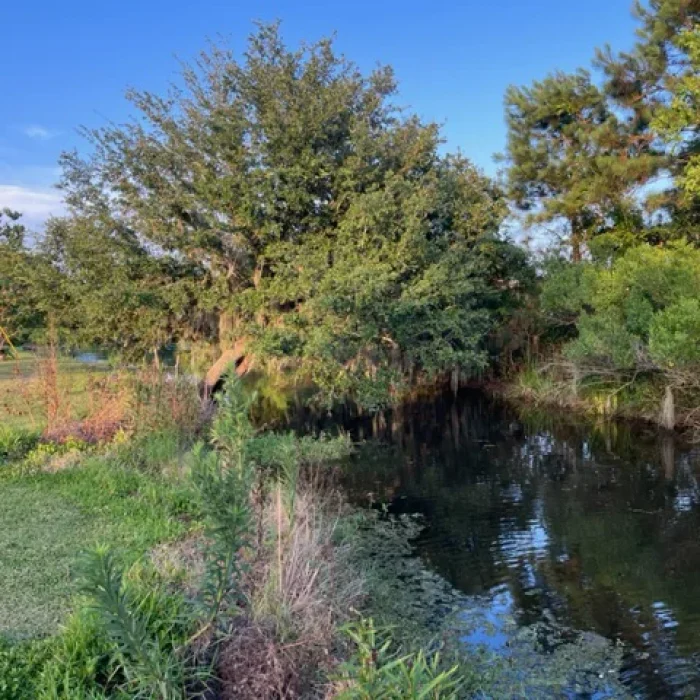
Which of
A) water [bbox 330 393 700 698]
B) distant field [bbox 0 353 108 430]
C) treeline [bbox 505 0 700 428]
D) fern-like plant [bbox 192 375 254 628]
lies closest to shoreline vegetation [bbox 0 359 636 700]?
fern-like plant [bbox 192 375 254 628]

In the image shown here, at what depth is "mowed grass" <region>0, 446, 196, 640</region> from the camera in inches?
190

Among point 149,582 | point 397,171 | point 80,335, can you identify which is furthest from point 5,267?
point 149,582

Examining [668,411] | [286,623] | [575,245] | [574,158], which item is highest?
[574,158]

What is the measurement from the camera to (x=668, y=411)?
47.0 ft

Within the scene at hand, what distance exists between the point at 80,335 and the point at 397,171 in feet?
26.8

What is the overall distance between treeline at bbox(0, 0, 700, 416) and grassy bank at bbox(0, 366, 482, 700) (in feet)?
21.3

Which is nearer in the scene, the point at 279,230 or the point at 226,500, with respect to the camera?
the point at 226,500

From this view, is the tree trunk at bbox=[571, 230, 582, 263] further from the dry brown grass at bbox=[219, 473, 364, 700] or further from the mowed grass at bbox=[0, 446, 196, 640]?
the dry brown grass at bbox=[219, 473, 364, 700]

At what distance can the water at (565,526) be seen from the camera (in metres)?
6.01

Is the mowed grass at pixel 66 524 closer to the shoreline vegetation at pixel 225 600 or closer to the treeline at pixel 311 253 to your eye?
the shoreline vegetation at pixel 225 600

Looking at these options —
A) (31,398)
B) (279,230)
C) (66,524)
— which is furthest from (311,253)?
(66,524)

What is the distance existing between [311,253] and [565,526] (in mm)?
7365

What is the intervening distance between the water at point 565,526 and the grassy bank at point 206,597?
3.54 feet

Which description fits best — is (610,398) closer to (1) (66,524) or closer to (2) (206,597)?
(1) (66,524)
